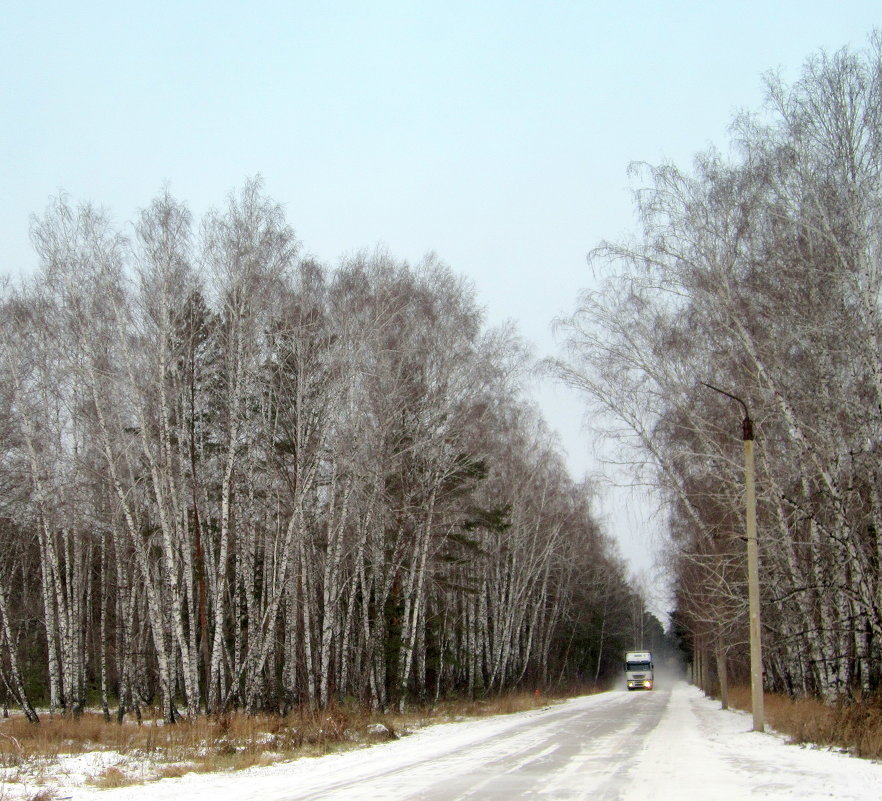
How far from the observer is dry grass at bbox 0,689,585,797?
466 inches

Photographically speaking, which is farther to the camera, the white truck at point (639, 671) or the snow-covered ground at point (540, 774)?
the white truck at point (639, 671)

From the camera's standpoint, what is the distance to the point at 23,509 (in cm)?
2412

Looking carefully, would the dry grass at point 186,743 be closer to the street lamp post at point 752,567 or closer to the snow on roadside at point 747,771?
the snow on roadside at point 747,771

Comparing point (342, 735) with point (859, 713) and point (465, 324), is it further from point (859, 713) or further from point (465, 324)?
point (465, 324)

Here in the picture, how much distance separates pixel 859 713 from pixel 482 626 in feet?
78.5

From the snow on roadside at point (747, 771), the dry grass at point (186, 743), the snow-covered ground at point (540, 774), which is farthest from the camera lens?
the dry grass at point (186, 743)

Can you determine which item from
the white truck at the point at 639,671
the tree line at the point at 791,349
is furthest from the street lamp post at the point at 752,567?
the white truck at the point at 639,671

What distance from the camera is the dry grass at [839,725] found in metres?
11.7

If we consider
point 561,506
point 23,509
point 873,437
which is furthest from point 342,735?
point 561,506

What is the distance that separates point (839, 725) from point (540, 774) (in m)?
5.35

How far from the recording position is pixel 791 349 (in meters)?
16.6

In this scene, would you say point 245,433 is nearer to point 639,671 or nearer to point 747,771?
point 747,771

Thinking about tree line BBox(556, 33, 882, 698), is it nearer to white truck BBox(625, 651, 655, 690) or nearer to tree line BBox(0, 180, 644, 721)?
tree line BBox(0, 180, 644, 721)

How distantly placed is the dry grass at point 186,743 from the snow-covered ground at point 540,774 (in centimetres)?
40
